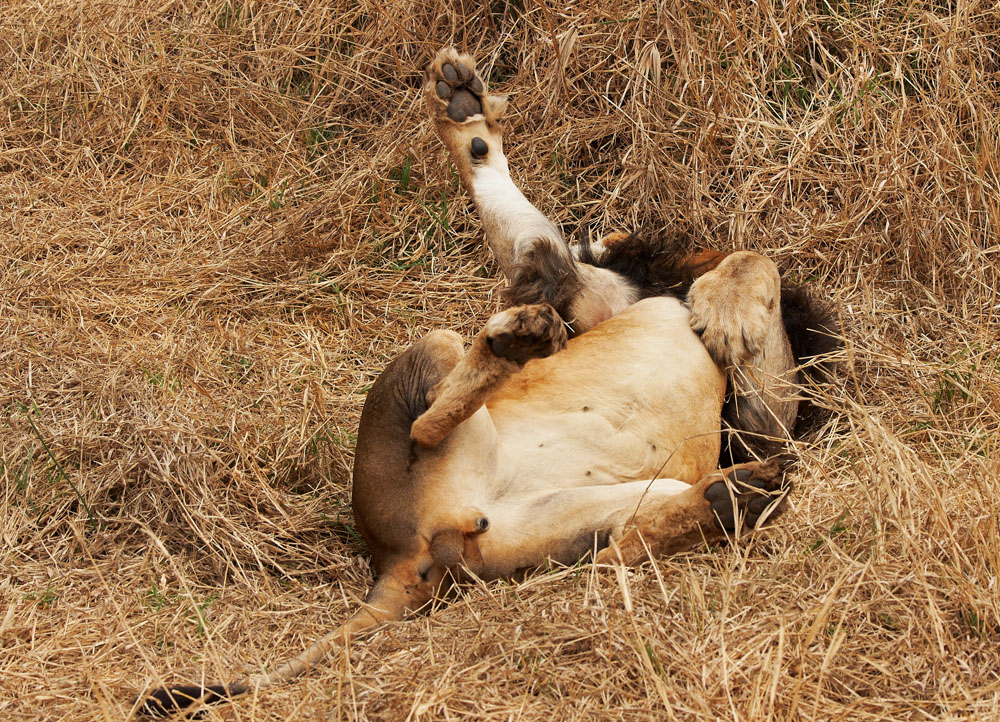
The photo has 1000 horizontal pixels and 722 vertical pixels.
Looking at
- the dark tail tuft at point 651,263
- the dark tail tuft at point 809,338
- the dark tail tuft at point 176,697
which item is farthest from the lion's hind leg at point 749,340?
the dark tail tuft at point 176,697

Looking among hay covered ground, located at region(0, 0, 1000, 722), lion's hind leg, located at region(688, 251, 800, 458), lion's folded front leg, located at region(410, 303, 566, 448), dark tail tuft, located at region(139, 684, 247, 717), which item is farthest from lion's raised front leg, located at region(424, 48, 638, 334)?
dark tail tuft, located at region(139, 684, 247, 717)

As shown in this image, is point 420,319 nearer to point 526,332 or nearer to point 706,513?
point 526,332

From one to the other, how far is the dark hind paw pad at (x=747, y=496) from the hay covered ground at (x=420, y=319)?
12 cm

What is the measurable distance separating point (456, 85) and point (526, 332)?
157cm

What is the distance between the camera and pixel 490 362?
2893 millimetres

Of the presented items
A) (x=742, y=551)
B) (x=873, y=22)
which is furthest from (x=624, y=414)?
(x=873, y=22)

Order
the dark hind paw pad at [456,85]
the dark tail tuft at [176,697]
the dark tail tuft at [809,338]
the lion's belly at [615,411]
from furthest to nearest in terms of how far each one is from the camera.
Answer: the dark hind paw pad at [456,85] < the dark tail tuft at [809,338] < the lion's belly at [615,411] < the dark tail tuft at [176,697]

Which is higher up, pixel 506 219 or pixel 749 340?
pixel 506 219

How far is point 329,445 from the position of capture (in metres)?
3.61

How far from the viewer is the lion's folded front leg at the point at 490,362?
283cm

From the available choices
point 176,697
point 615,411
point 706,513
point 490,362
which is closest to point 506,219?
point 615,411

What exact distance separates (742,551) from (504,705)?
32.7 inches

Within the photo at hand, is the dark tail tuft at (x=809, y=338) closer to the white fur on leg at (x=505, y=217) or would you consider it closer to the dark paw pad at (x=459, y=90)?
the white fur on leg at (x=505, y=217)

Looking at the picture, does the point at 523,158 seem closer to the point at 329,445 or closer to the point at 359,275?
the point at 359,275
